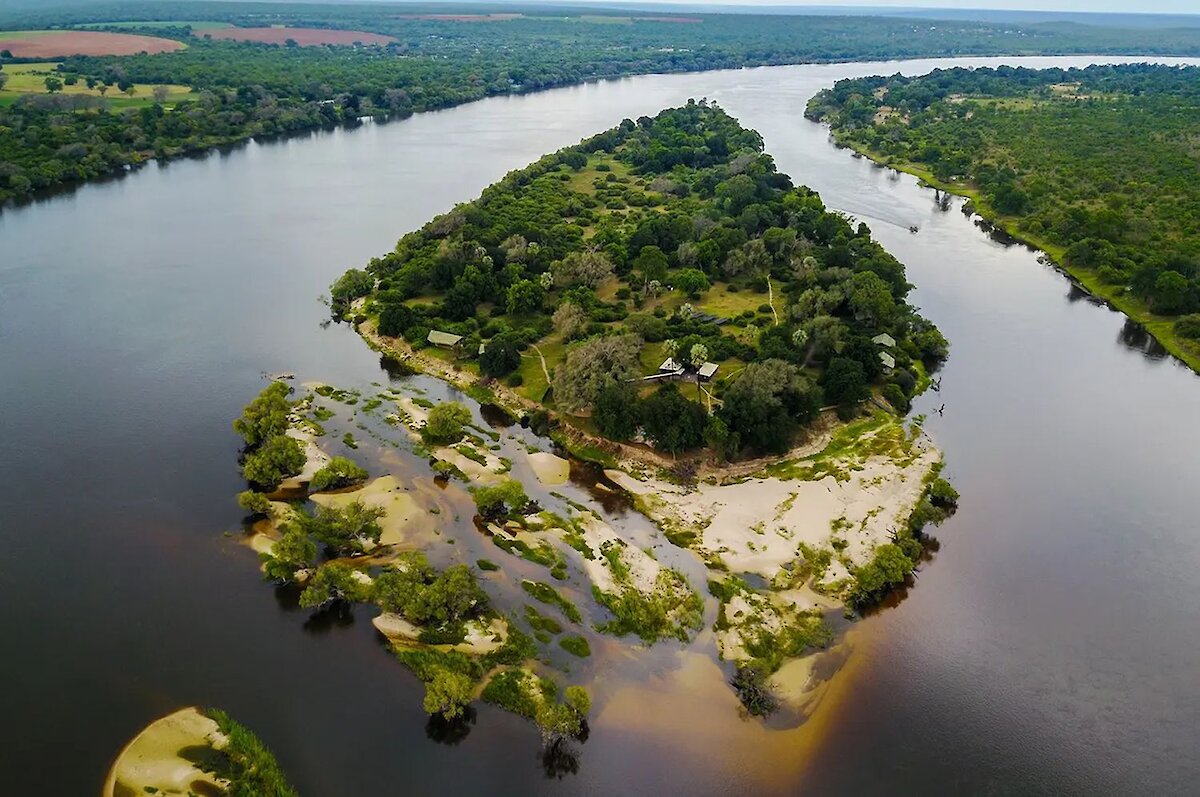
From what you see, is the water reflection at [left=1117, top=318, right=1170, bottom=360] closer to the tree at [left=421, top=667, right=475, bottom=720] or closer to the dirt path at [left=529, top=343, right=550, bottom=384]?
the dirt path at [left=529, top=343, right=550, bottom=384]

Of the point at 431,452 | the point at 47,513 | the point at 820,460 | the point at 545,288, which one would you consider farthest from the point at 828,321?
the point at 47,513

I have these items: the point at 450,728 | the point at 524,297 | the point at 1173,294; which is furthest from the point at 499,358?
the point at 1173,294

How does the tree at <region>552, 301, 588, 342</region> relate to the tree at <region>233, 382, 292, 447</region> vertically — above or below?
above

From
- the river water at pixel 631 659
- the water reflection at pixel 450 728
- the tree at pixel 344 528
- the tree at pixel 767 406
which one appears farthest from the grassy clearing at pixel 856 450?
the tree at pixel 344 528

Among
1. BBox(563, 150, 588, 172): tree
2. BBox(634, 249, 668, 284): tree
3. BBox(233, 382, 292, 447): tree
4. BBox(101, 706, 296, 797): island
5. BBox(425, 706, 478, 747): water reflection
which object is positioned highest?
BBox(563, 150, 588, 172): tree

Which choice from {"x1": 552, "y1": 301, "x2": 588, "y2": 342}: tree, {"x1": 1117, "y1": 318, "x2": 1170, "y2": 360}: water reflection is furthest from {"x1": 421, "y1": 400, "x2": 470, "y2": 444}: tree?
{"x1": 1117, "y1": 318, "x2": 1170, "y2": 360}: water reflection
